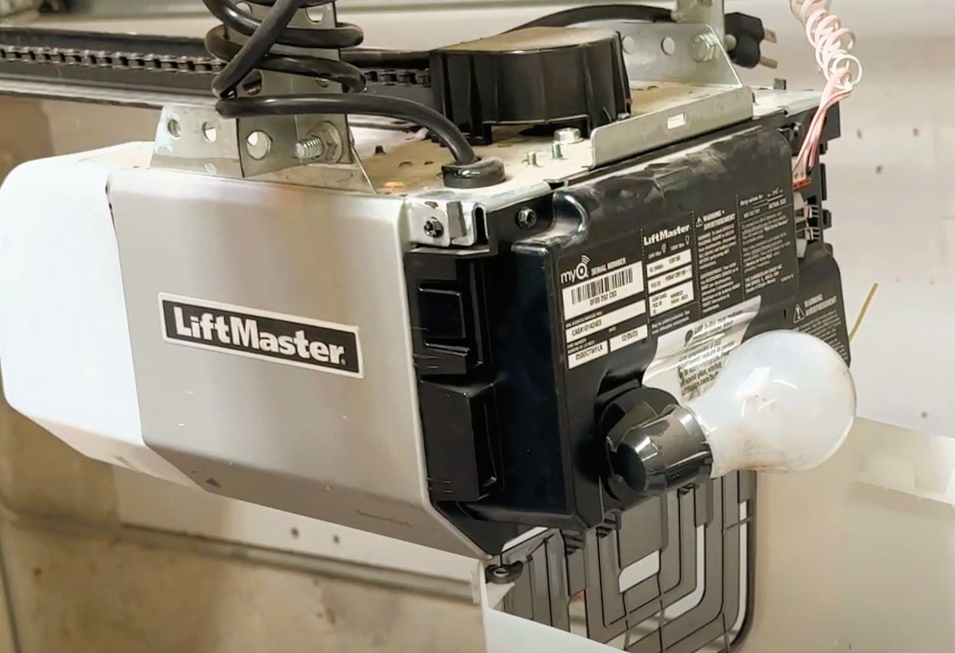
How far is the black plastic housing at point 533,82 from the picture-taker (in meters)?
0.63

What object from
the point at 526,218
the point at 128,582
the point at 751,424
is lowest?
the point at 128,582

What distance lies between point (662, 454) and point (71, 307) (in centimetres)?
37

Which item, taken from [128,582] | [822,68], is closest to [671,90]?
[822,68]

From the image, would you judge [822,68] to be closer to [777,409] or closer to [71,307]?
[777,409]

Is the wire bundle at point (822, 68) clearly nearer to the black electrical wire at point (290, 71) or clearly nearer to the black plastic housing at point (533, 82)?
the black plastic housing at point (533, 82)

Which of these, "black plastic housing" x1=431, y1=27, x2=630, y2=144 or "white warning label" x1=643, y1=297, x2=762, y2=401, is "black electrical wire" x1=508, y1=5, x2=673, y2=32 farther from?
"white warning label" x1=643, y1=297, x2=762, y2=401

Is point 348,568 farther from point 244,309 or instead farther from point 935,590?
point 244,309

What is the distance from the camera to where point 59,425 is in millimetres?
755

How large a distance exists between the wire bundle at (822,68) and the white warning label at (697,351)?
0.11 m

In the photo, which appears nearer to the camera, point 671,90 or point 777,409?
point 777,409

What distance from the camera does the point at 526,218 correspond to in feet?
1.79

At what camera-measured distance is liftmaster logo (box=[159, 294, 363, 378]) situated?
A: 585mm

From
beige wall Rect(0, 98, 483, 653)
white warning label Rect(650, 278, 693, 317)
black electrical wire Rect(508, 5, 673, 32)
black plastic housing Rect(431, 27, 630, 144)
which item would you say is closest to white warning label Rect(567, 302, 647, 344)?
white warning label Rect(650, 278, 693, 317)

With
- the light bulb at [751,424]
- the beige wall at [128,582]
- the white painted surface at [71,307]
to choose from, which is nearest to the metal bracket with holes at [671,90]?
the light bulb at [751,424]
